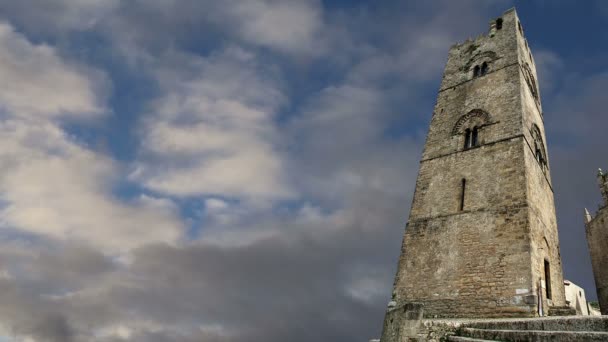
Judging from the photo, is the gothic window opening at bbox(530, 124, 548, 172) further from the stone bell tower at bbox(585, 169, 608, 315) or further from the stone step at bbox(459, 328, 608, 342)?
the stone step at bbox(459, 328, 608, 342)

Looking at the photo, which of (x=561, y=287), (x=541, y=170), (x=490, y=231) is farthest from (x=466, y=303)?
(x=541, y=170)

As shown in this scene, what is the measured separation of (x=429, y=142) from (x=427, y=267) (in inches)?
228

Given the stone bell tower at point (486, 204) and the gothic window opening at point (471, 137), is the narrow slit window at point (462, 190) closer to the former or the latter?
the stone bell tower at point (486, 204)

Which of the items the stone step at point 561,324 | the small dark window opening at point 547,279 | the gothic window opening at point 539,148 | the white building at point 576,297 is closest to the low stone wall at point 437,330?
the stone step at point 561,324

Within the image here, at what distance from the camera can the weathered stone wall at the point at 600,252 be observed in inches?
821

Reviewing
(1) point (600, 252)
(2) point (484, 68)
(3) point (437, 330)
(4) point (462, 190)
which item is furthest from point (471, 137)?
(1) point (600, 252)

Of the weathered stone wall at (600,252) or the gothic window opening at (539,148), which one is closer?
the gothic window opening at (539,148)

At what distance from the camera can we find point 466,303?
12680 mm

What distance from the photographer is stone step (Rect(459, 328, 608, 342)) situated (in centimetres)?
561

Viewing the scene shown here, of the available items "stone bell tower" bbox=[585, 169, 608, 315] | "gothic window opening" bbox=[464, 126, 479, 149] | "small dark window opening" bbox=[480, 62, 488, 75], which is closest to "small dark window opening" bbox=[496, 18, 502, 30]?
"small dark window opening" bbox=[480, 62, 488, 75]

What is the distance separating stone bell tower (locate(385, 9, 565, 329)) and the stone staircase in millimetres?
4135

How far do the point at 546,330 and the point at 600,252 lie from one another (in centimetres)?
1883

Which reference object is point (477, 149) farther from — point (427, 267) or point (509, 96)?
point (427, 267)

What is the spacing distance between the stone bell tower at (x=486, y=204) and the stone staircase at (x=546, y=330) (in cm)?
414
